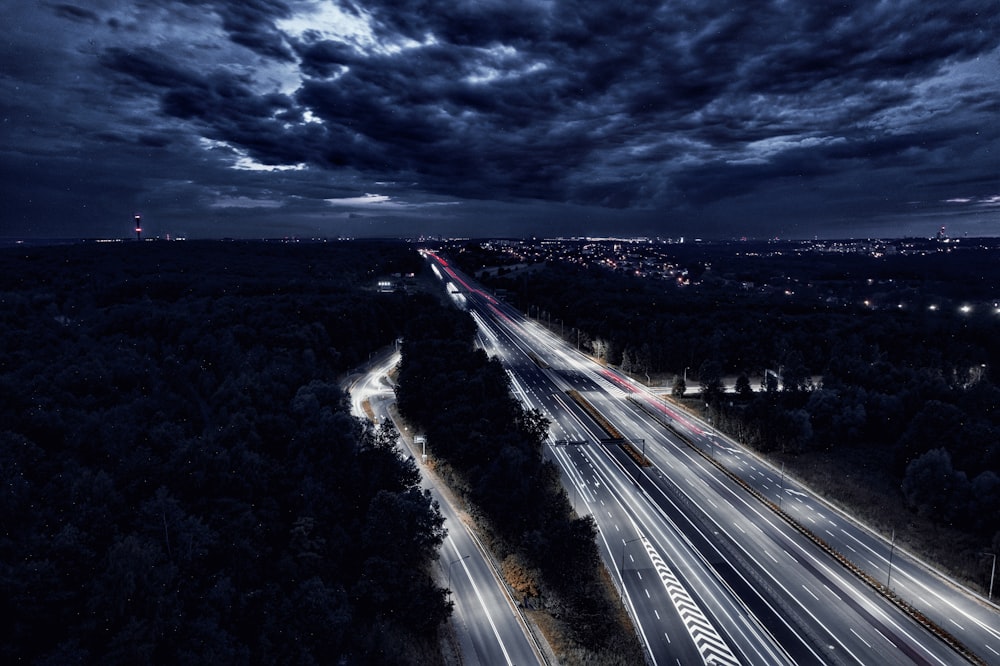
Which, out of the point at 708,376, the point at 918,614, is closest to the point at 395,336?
the point at 708,376

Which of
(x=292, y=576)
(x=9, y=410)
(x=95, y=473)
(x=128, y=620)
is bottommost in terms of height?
(x=292, y=576)

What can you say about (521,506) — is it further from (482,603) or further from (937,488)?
(937,488)

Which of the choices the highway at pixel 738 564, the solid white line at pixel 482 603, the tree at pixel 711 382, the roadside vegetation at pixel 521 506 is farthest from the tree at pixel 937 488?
the solid white line at pixel 482 603

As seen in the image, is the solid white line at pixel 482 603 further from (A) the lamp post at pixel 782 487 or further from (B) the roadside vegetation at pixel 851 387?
(B) the roadside vegetation at pixel 851 387

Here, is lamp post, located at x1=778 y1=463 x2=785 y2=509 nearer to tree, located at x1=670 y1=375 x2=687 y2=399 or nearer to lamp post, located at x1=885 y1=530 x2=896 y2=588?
lamp post, located at x1=885 y1=530 x2=896 y2=588

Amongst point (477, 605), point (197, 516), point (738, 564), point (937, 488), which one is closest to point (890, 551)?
point (937, 488)

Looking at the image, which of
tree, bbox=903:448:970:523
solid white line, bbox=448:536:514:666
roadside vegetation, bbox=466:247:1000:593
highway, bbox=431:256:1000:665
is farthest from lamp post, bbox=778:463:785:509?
solid white line, bbox=448:536:514:666

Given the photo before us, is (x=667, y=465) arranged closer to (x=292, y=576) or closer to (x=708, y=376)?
(x=708, y=376)
